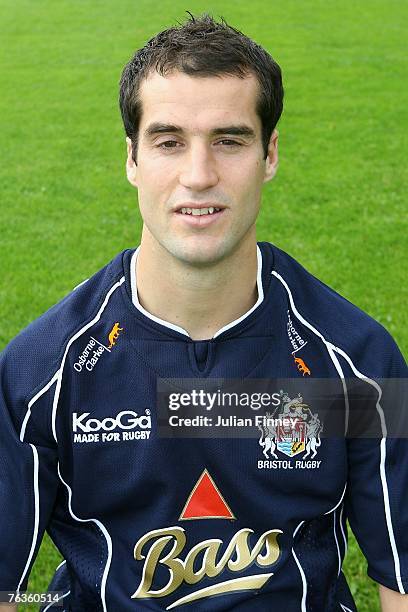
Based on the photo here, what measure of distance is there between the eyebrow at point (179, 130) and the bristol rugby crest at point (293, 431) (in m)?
0.82

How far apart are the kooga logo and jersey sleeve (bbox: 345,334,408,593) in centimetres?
66

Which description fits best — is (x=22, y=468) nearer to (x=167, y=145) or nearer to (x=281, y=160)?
(x=167, y=145)

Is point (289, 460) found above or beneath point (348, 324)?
beneath

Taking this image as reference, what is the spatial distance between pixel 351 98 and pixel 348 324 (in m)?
11.2

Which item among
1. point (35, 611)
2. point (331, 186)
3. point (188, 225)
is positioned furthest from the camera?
point (331, 186)

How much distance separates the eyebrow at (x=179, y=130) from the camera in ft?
8.25

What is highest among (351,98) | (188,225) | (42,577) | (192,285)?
(188,225)

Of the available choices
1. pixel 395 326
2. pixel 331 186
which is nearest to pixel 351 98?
pixel 331 186

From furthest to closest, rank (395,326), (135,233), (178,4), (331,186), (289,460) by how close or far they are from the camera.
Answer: (178,4) < (331,186) < (135,233) < (395,326) < (289,460)

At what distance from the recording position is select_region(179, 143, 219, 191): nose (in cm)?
249

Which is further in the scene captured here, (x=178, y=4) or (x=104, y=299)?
(x=178, y=4)

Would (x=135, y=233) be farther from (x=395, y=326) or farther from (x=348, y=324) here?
(x=348, y=324)

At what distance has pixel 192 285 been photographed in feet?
8.73

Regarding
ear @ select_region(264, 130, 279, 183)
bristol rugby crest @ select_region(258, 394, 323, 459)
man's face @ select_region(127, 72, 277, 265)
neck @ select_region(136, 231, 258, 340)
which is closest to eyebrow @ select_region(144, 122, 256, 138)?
man's face @ select_region(127, 72, 277, 265)
